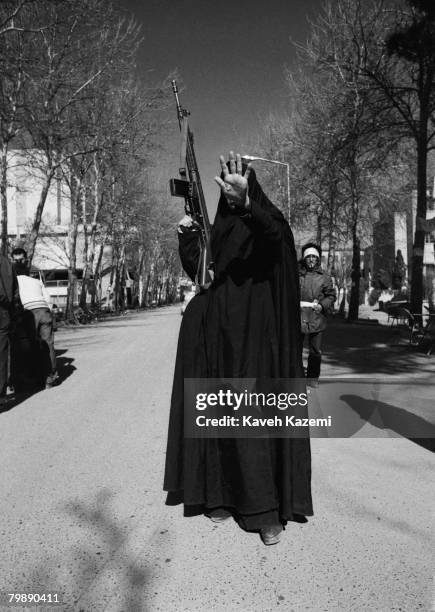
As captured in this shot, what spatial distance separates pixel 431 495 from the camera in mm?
3652

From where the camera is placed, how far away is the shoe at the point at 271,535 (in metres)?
2.99

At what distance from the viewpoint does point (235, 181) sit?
2828 mm

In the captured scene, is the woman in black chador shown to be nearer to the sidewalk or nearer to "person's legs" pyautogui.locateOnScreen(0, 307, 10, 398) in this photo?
"person's legs" pyautogui.locateOnScreen(0, 307, 10, 398)

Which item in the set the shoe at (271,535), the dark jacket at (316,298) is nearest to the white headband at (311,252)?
the dark jacket at (316,298)

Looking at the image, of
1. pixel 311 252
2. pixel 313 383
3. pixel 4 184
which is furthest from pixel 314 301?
pixel 4 184

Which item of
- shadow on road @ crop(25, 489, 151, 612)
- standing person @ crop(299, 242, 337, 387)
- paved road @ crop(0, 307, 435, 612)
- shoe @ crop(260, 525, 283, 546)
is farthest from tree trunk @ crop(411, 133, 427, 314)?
shadow on road @ crop(25, 489, 151, 612)

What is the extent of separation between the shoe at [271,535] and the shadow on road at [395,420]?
220cm

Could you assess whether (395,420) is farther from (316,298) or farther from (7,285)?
(7,285)

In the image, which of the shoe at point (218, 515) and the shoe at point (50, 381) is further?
the shoe at point (50, 381)

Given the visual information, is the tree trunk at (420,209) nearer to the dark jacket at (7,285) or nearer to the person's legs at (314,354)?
the person's legs at (314,354)

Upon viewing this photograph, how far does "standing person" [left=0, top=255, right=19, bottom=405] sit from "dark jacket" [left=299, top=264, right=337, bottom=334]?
379 centimetres

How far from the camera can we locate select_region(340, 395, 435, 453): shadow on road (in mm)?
5105

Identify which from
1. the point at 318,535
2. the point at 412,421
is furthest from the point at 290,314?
the point at 412,421

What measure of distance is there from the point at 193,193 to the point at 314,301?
4.12m
